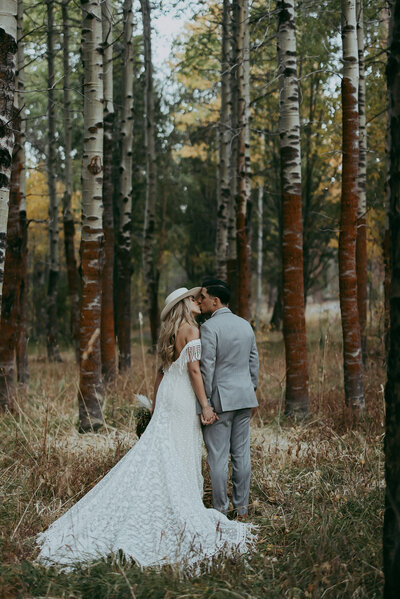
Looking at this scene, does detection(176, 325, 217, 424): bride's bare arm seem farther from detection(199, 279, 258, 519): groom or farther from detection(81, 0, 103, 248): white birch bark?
detection(81, 0, 103, 248): white birch bark

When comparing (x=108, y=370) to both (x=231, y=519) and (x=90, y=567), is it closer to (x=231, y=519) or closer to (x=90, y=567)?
(x=231, y=519)

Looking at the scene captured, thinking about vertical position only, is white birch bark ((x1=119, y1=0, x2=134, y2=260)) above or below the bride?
above

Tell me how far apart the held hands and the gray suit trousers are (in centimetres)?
10

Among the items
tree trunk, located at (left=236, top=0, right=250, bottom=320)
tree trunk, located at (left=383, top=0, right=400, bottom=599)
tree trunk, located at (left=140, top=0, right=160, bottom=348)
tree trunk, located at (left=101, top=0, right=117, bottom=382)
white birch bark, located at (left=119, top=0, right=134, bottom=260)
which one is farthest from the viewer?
Answer: tree trunk, located at (left=140, top=0, right=160, bottom=348)

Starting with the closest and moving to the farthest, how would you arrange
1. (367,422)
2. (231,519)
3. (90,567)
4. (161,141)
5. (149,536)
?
(90,567) → (149,536) → (231,519) → (367,422) → (161,141)

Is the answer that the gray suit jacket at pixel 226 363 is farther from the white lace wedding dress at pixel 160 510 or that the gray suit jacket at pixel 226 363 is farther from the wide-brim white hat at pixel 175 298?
the wide-brim white hat at pixel 175 298

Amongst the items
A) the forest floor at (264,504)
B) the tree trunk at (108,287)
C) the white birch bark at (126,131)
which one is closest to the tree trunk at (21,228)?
the tree trunk at (108,287)

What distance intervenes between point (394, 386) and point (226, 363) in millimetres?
2264

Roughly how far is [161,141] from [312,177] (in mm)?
5717

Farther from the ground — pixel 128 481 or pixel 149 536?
pixel 128 481

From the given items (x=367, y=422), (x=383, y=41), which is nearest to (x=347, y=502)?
(x=367, y=422)

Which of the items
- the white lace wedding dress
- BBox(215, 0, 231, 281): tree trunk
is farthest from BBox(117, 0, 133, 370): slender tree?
the white lace wedding dress

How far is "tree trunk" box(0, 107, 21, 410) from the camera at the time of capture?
8.40 metres

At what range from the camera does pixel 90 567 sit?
3.96m
